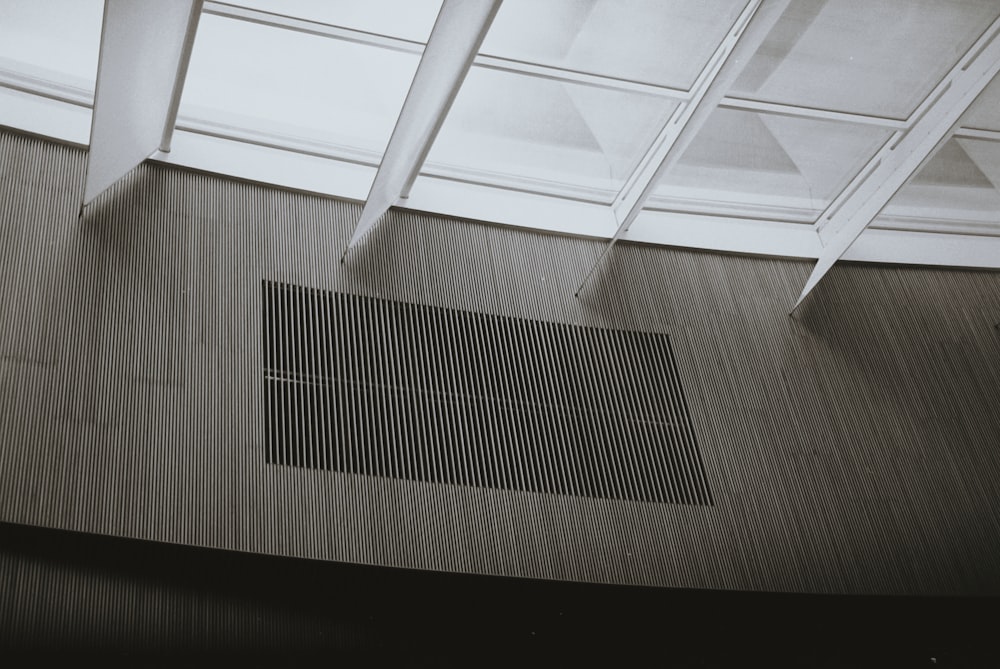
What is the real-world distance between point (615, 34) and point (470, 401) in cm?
314

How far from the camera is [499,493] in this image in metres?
7.55

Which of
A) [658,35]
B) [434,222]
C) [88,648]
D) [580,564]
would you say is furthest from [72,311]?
[658,35]

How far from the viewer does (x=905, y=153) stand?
356 inches

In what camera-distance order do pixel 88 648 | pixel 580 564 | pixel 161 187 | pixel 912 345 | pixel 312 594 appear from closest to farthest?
1. pixel 88 648
2. pixel 312 594
3. pixel 580 564
4. pixel 161 187
5. pixel 912 345

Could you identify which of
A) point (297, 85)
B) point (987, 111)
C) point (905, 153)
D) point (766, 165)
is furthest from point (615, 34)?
point (987, 111)

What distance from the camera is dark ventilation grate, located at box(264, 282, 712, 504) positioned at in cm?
743

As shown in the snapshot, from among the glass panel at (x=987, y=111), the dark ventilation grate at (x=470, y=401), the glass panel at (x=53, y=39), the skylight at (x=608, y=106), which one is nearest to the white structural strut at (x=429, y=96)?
the skylight at (x=608, y=106)

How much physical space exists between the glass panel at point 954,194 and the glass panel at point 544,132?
9.06 ft

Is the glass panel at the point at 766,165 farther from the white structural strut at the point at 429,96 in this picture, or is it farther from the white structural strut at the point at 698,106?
the white structural strut at the point at 429,96

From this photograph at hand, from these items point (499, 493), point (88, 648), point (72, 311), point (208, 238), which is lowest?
point (88, 648)

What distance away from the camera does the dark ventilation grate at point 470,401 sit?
7.43 meters

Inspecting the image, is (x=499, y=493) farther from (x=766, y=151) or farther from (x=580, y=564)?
(x=766, y=151)

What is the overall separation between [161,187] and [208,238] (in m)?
0.58

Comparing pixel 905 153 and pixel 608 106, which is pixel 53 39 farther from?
pixel 905 153
